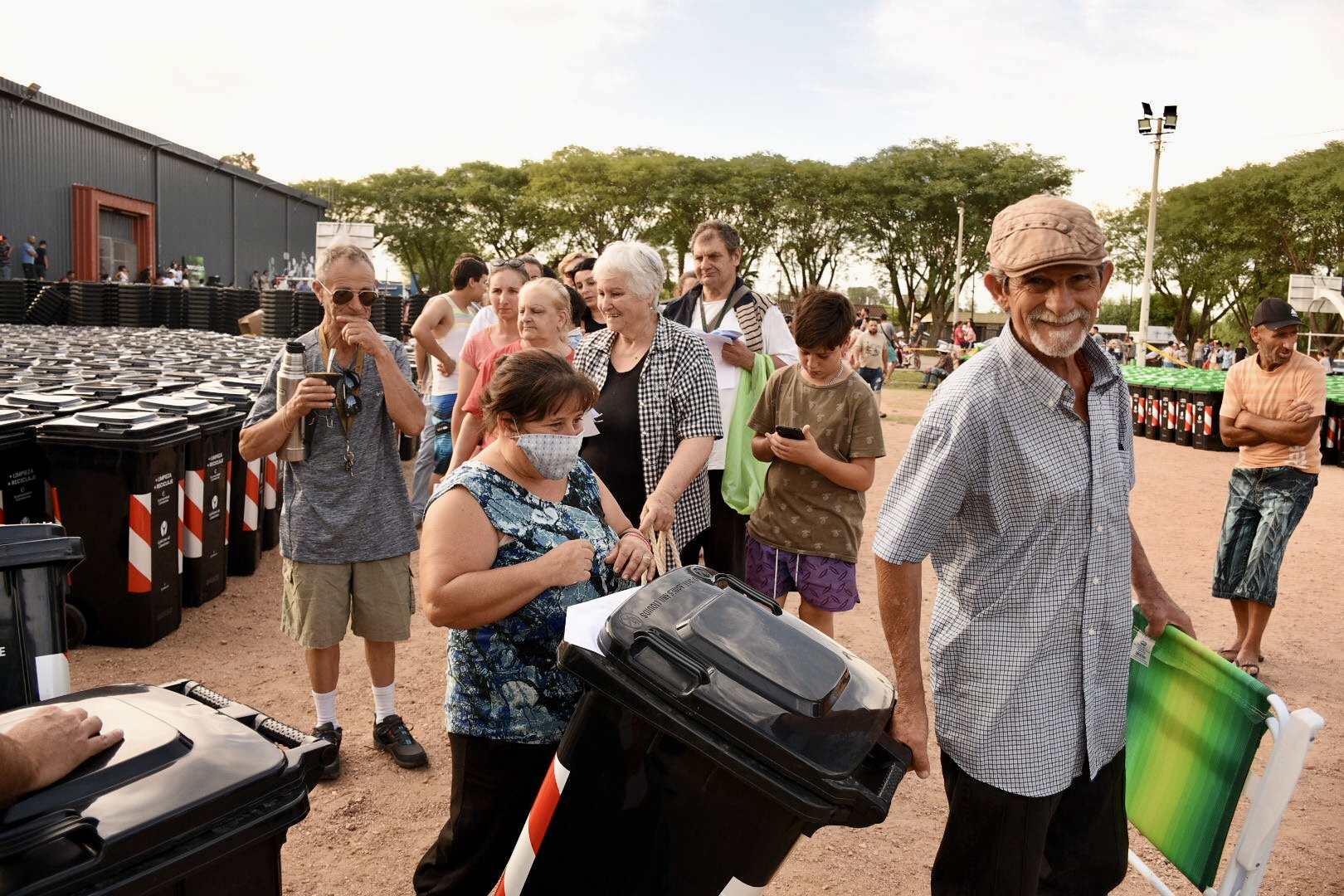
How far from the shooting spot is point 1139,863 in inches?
115

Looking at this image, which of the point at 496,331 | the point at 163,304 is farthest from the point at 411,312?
the point at 496,331

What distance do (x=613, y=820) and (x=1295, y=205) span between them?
48073mm

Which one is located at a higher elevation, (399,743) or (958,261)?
(958,261)

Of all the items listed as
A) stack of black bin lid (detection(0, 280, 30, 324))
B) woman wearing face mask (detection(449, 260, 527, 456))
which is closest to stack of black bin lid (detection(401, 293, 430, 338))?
stack of black bin lid (detection(0, 280, 30, 324))

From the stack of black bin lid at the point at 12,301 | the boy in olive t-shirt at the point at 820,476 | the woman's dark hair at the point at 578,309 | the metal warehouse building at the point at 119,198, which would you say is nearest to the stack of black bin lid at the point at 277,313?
the stack of black bin lid at the point at 12,301

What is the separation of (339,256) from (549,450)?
65.9 inches

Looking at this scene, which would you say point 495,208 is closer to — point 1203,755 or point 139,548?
point 139,548

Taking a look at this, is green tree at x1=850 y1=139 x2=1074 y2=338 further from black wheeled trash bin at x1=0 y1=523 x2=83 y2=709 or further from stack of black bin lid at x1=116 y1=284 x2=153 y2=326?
black wheeled trash bin at x1=0 y1=523 x2=83 y2=709

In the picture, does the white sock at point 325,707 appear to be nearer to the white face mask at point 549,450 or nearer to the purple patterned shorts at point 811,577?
the purple patterned shorts at point 811,577

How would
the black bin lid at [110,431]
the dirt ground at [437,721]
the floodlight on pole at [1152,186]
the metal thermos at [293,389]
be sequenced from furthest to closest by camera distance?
the floodlight on pole at [1152,186]
the black bin lid at [110,431]
the metal thermos at [293,389]
the dirt ground at [437,721]

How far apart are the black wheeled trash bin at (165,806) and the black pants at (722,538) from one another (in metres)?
2.67

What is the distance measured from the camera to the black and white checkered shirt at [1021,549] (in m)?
2.12

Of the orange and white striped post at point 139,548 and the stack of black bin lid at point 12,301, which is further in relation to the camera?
the stack of black bin lid at point 12,301

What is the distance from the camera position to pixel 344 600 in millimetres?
3713
